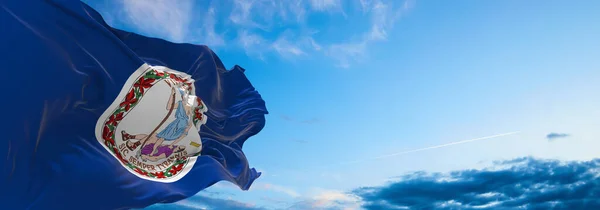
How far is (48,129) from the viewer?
28.9 ft

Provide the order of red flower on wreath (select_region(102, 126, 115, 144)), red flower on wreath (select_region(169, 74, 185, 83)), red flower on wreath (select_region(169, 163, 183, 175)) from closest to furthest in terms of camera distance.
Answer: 1. red flower on wreath (select_region(102, 126, 115, 144))
2. red flower on wreath (select_region(169, 163, 183, 175))
3. red flower on wreath (select_region(169, 74, 185, 83))

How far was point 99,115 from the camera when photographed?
1012cm

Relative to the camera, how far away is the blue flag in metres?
8.05

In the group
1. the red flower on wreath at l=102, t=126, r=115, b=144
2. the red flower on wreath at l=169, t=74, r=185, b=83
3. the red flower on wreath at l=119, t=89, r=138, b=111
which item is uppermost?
the red flower on wreath at l=169, t=74, r=185, b=83

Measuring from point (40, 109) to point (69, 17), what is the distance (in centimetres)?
195

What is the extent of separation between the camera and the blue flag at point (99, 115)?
8.05m

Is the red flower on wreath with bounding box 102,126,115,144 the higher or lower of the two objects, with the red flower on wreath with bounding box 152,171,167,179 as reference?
higher

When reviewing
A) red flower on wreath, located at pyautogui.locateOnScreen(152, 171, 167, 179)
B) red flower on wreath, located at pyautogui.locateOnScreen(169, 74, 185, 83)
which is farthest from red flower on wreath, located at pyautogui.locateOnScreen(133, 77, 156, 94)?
red flower on wreath, located at pyautogui.locateOnScreen(152, 171, 167, 179)

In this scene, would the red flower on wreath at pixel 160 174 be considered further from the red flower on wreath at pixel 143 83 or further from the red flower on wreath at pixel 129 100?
the red flower on wreath at pixel 143 83

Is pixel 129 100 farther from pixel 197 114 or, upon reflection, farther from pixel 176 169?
pixel 197 114

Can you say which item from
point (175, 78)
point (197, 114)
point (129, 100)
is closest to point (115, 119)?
point (129, 100)

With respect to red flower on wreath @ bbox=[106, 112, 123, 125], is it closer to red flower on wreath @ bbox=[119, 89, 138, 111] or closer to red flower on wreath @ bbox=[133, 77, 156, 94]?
red flower on wreath @ bbox=[119, 89, 138, 111]

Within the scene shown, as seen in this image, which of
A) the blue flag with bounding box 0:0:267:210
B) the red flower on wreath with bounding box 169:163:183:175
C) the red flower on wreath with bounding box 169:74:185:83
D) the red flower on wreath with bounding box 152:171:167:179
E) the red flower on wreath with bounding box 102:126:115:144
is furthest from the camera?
the red flower on wreath with bounding box 169:74:185:83

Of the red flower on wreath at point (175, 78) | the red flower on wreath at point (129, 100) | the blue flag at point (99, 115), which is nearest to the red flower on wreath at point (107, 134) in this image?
the blue flag at point (99, 115)
